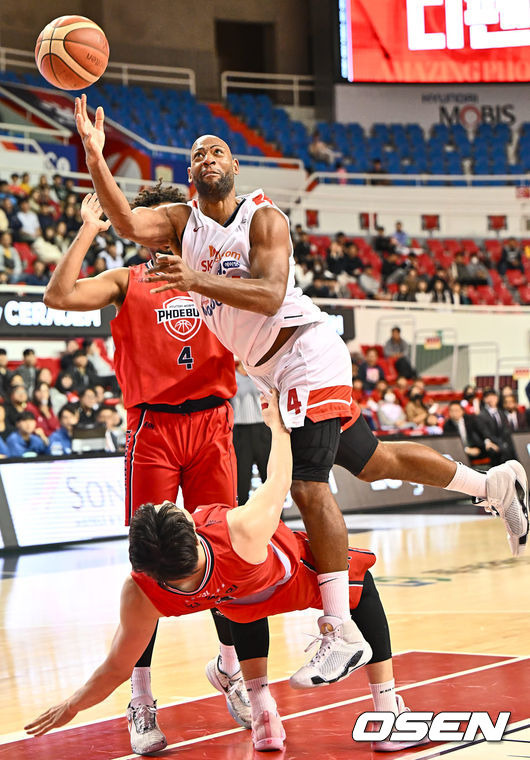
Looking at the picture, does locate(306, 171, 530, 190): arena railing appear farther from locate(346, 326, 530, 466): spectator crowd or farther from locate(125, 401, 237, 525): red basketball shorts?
locate(125, 401, 237, 525): red basketball shorts

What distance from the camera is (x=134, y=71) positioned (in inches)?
925

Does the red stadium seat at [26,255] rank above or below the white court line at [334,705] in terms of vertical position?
above

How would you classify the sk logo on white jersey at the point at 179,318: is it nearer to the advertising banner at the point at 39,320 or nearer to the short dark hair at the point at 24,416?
the advertising banner at the point at 39,320

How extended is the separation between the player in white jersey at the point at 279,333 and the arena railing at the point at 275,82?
20.0 meters

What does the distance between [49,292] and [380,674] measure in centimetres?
198

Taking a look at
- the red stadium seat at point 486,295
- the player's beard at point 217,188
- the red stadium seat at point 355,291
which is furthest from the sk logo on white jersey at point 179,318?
the red stadium seat at point 486,295

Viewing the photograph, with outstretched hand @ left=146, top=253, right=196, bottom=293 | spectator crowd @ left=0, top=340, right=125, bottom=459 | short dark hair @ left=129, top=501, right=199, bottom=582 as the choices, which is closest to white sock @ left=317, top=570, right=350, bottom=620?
short dark hair @ left=129, top=501, right=199, bottom=582

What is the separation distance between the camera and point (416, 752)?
148 inches

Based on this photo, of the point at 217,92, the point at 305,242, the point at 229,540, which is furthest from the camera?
the point at 217,92

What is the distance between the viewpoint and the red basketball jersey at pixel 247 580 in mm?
3518

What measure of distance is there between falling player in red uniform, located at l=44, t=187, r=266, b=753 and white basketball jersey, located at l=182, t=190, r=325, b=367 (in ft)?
1.15

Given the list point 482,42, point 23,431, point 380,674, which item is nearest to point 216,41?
point 482,42

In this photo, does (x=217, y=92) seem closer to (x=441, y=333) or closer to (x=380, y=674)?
(x=441, y=333)

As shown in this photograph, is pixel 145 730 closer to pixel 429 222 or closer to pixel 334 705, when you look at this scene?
pixel 334 705
